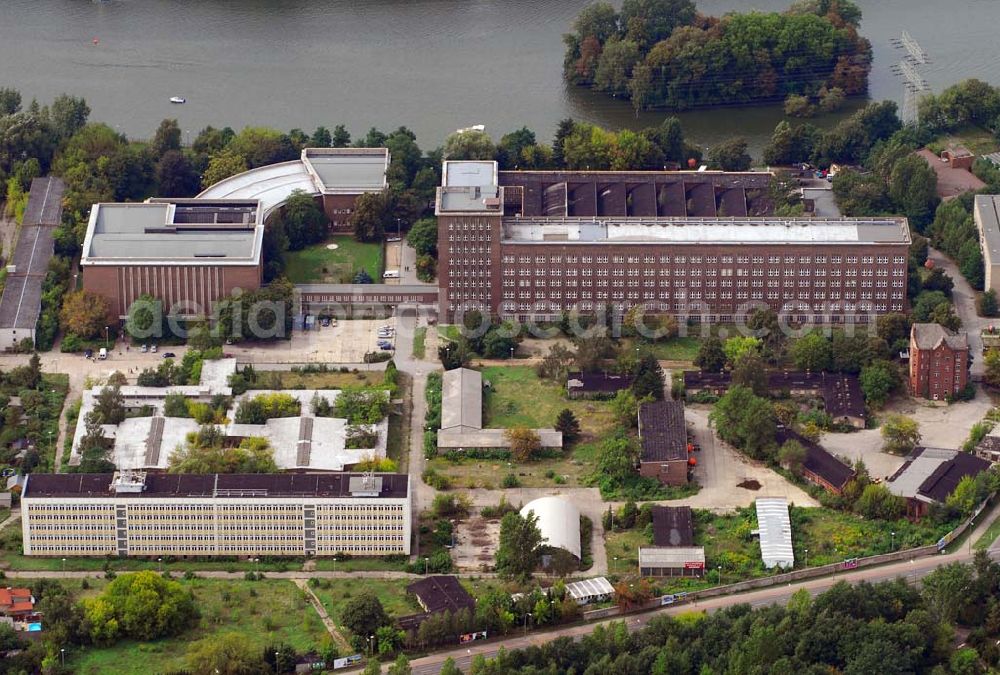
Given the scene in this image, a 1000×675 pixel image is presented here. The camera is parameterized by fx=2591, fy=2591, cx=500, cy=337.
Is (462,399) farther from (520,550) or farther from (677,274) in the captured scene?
(677,274)

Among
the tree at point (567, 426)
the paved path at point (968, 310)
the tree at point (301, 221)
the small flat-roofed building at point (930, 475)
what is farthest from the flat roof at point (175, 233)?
the paved path at point (968, 310)

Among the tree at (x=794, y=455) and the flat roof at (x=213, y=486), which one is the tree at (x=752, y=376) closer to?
the tree at (x=794, y=455)

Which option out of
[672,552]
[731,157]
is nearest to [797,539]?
[672,552]

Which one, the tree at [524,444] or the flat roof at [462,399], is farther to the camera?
the flat roof at [462,399]

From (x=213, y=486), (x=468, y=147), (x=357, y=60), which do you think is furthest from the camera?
(x=357, y=60)

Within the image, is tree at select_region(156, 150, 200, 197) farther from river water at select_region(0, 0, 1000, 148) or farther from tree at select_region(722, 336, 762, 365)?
tree at select_region(722, 336, 762, 365)

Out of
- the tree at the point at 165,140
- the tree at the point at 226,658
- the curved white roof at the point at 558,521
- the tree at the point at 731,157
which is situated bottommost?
the tree at the point at 226,658

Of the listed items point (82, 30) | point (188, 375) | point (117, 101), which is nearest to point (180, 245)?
point (188, 375)

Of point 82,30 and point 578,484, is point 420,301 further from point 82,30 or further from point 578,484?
point 82,30
